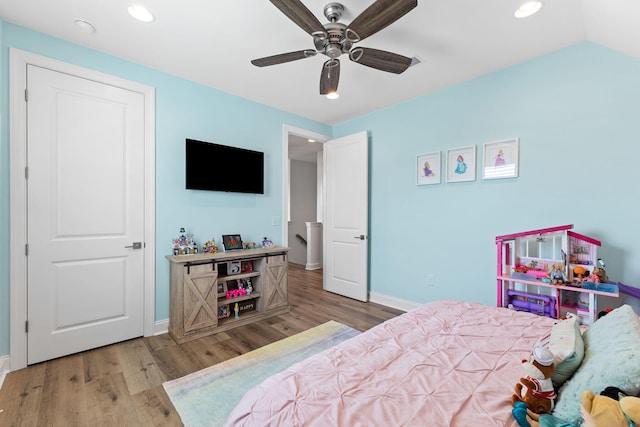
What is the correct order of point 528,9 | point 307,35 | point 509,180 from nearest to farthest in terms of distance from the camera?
point 528,9 < point 307,35 < point 509,180

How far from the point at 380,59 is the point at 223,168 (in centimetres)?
209

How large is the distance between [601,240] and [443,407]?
2.32 metres

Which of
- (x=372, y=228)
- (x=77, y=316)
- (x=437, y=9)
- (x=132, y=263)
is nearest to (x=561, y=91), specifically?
(x=437, y=9)

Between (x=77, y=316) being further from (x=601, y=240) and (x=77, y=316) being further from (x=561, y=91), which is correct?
(x=561, y=91)

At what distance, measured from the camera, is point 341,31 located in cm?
177

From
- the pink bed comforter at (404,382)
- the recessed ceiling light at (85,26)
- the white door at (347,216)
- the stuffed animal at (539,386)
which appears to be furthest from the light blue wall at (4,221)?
the white door at (347,216)

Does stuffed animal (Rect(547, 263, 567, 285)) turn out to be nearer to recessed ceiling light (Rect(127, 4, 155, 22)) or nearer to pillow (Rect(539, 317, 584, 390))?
pillow (Rect(539, 317, 584, 390))

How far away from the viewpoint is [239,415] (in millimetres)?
972

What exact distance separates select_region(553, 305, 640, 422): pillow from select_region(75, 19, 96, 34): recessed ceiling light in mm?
3487

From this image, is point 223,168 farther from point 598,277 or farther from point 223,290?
point 598,277

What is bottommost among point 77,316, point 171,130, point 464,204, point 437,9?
point 77,316

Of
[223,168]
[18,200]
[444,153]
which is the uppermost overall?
[444,153]

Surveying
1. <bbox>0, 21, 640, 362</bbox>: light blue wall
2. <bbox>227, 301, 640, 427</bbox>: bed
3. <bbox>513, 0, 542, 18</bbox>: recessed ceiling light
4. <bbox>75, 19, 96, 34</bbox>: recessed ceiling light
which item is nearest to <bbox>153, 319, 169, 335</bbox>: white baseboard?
<bbox>0, 21, 640, 362</bbox>: light blue wall

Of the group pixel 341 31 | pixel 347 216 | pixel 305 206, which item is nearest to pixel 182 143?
pixel 341 31
